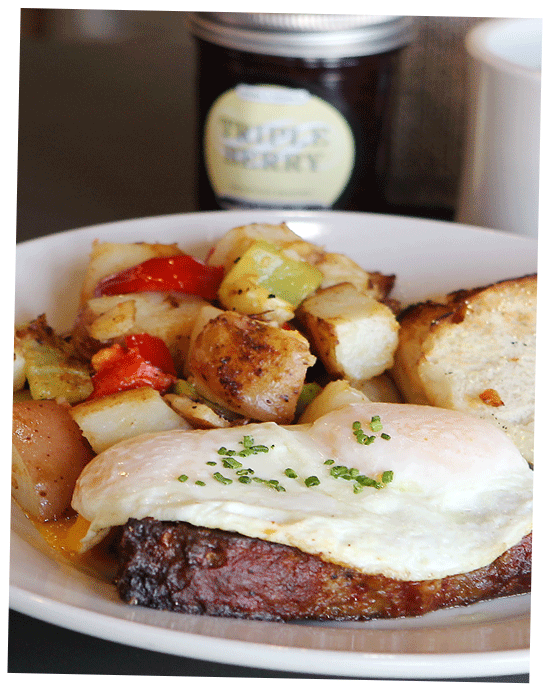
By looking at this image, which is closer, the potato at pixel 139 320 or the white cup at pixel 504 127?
the potato at pixel 139 320

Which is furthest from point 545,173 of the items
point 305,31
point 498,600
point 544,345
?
point 305,31

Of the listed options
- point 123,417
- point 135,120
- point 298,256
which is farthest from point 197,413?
point 135,120

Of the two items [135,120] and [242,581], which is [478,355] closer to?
[242,581]

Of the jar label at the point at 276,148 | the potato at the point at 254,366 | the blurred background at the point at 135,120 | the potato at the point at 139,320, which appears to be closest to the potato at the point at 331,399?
the potato at the point at 254,366

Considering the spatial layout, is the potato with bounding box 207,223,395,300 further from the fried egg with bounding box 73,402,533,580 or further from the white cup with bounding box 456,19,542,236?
the white cup with bounding box 456,19,542,236

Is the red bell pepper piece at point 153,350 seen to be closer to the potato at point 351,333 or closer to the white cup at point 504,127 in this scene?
the potato at point 351,333

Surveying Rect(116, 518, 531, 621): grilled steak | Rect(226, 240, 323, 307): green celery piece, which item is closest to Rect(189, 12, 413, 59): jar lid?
Rect(226, 240, 323, 307): green celery piece
